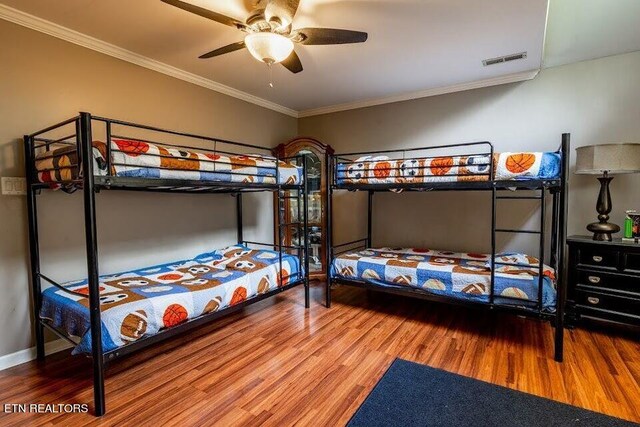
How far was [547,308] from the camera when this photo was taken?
7.75 ft

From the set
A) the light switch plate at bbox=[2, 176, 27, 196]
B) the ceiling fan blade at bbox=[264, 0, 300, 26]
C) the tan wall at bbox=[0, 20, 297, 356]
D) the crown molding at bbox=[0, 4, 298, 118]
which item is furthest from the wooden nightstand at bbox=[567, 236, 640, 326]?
the light switch plate at bbox=[2, 176, 27, 196]

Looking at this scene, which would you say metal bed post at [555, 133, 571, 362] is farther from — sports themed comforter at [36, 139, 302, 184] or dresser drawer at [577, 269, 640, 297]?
sports themed comforter at [36, 139, 302, 184]

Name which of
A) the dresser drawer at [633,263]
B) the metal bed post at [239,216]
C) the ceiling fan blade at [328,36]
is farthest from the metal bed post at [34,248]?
the dresser drawer at [633,263]

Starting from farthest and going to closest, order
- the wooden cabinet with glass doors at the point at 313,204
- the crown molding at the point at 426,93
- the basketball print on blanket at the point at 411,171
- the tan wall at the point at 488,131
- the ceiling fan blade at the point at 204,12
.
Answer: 1. the wooden cabinet with glass doors at the point at 313,204
2. the crown molding at the point at 426,93
3. the tan wall at the point at 488,131
4. the basketball print on blanket at the point at 411,171
5. the ceiling fan blade at the point at 204,12

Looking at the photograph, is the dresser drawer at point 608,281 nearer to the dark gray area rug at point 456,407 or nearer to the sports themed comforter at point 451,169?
the sports themed comforter at point 451,169

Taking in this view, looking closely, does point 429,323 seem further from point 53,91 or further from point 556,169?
point 53,91

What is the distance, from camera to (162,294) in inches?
87.0

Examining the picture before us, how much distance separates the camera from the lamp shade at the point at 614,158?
2500 millimetres

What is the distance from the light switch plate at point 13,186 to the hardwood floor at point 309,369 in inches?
49.7

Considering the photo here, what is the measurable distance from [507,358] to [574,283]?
109cm

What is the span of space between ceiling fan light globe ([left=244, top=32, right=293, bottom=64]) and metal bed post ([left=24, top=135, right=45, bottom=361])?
5.83 feet

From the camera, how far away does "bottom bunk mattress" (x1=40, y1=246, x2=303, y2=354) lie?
1.92 meters

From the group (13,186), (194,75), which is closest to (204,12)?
(194,75)

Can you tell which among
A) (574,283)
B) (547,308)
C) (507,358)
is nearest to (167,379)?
(507,358)
